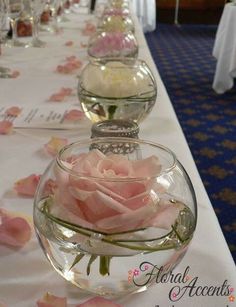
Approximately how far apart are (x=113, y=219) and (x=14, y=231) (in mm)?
206

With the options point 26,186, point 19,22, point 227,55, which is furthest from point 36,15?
Result: point 227,55

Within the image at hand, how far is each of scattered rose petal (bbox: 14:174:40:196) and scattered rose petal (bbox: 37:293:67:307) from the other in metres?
0.23

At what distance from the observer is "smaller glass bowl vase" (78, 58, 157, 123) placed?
2.69ft

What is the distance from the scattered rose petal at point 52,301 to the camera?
0.45 m

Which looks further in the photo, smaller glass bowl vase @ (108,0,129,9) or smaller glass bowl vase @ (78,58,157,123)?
smaller glass bowl vase @ (108,0,129,9)

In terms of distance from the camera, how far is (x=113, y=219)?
0.39 m

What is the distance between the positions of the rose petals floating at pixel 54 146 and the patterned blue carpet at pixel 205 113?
92 centimetres

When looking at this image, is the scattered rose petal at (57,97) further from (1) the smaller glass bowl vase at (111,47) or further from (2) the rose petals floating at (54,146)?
(2) the rose petals floating at (54,146)

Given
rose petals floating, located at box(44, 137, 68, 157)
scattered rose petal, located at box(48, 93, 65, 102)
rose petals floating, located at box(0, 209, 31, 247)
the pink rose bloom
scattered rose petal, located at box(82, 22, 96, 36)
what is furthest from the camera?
scattered rose petal, located at box(82, 22, 96, 36)

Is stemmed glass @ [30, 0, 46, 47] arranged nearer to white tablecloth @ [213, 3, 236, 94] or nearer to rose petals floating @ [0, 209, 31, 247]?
rose petals floating @ [0, 209, 31, 247]

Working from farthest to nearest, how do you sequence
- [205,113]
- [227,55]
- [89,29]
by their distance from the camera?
[227,55], [205,113], [89,29]

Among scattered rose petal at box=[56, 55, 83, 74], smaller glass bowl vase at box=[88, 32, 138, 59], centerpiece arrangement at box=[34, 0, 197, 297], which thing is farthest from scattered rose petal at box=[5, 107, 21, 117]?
centerpiece arrangement at box=[34, 0, 197, 297]

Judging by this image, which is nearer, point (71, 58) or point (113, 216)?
point (113, 216)

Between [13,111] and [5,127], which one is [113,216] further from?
[13,111]
